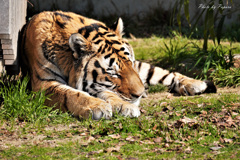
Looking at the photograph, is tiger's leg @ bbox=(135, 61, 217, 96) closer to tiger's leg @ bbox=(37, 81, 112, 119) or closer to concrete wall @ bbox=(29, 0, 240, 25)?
tiger's leg @ bbox=(37, 81, 112, 119)

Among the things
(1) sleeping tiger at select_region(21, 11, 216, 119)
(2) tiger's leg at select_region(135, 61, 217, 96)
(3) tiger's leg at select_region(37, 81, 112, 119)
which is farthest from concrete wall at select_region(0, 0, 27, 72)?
(2) tiger's leg at select_region(135, 61, 217, 96)

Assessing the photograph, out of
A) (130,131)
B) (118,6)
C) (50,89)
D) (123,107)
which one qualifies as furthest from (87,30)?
(118,6)

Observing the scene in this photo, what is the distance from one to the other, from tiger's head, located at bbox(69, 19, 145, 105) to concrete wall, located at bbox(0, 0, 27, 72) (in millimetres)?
810

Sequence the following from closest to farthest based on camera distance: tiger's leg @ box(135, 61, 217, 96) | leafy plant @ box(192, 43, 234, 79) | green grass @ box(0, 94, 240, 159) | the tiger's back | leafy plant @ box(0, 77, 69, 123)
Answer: green grass @ box(0, 94, 240, 159), leafy plant @ box(0, 77, 69, 123), the tiger's back, tiger's leg @ box(135, 61, 217, 96), leafy plant @ box(192, 43, 234, 79)

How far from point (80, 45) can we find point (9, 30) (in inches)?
35.6

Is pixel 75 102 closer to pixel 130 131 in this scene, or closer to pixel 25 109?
pixel 25 109

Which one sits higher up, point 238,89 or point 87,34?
point 87,34

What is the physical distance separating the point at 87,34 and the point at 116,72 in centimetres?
69

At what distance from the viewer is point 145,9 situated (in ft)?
35.3

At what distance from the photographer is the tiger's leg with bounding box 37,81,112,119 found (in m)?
4.31

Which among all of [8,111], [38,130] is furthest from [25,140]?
[8,111]

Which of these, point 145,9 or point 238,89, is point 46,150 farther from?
point 145,9

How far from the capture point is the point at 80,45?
4777 millimetres

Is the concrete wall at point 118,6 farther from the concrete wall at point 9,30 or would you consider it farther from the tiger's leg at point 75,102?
the tiger's leg at point 75,102
